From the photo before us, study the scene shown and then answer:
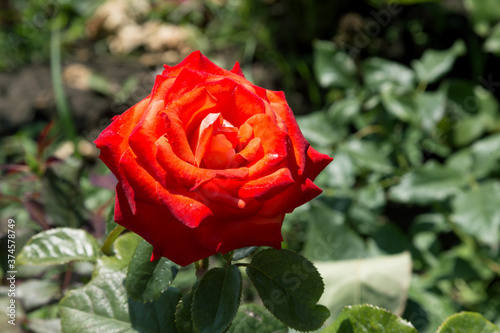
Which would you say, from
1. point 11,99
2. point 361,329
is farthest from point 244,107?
point 11,99

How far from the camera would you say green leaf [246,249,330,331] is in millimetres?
527

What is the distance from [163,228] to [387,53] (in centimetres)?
201

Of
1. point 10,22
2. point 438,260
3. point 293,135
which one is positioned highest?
point 293,135

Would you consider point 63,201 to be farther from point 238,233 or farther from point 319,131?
point 319,131

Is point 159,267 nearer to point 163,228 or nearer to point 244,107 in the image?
point 163,228

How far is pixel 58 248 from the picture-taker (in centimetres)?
71

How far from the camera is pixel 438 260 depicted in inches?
54.1

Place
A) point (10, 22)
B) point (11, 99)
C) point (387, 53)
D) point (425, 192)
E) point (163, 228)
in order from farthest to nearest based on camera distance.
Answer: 1. point (10, 22)
2. point (11, 99)
3. point (387, 53)
4. point (425, 192)
5. point (163, 228)

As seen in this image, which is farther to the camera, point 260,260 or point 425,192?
point 425,192

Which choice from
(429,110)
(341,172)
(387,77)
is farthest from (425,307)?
(387,77)

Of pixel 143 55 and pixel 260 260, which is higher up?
pixel 260 260

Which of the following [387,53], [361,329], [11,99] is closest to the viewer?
[361,329]

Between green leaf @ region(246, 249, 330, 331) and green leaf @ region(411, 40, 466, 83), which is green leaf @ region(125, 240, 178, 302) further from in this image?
green leaf @ region(411, 40, 466, 83)

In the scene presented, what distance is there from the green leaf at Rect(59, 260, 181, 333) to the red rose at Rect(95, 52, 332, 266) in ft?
0.65
